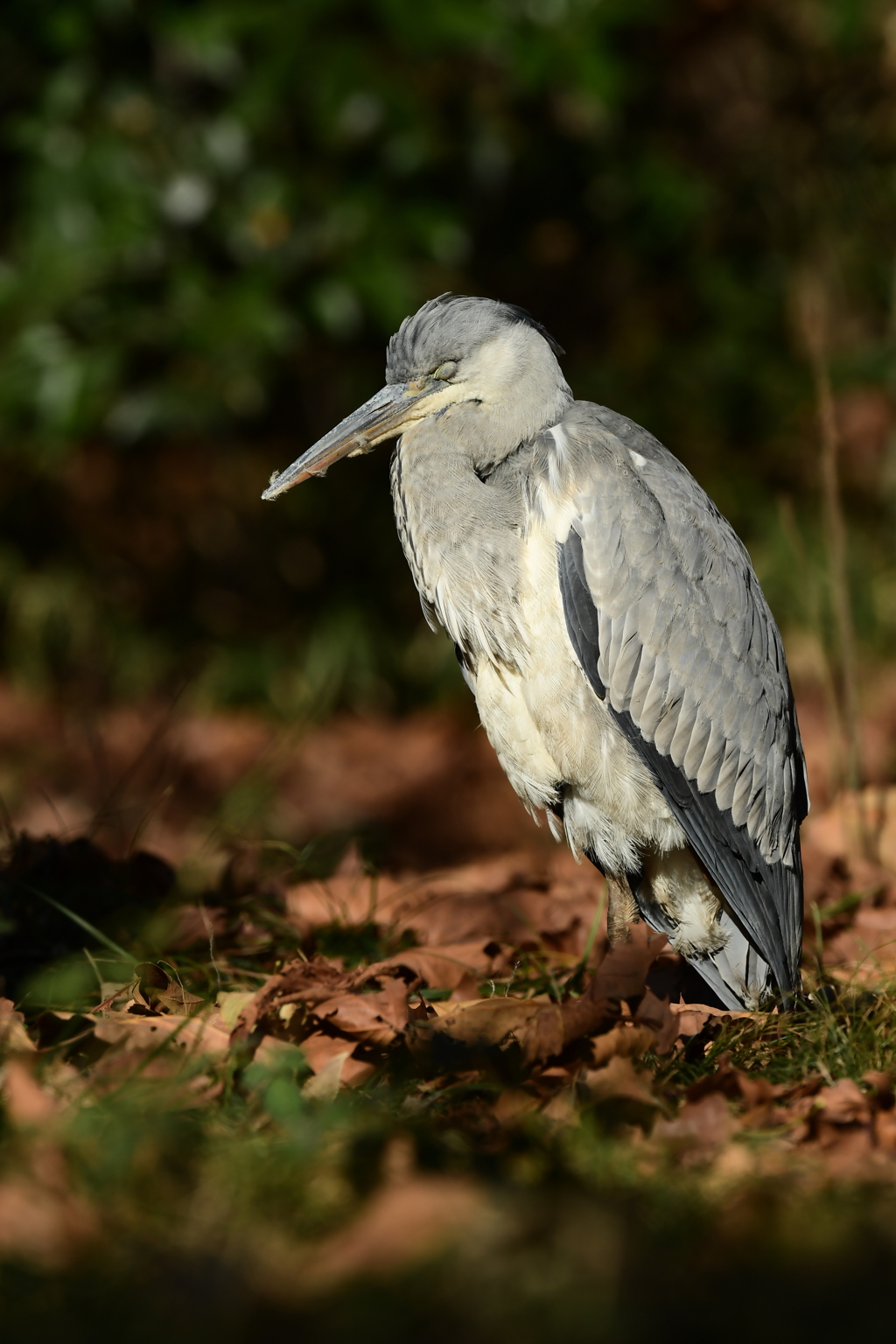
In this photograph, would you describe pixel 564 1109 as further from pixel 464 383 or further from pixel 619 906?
pixel 464 383

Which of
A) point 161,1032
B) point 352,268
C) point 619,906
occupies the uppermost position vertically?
point 352,268

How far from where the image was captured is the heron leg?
3232 millimetres

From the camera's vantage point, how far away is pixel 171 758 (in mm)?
6074

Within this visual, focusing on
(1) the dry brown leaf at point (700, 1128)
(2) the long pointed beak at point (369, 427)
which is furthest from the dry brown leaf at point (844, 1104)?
(2) the long pointed beak at point (369, 427)

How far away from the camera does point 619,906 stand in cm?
325

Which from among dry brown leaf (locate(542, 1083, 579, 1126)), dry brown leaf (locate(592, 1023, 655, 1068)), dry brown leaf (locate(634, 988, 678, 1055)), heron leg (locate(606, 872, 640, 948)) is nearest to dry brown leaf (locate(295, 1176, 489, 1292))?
dry brown leaf (locate(542, 1083, 579, 1126))

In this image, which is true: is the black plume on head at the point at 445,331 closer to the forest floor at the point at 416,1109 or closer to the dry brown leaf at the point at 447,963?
the forest floor at the point at 416,1109

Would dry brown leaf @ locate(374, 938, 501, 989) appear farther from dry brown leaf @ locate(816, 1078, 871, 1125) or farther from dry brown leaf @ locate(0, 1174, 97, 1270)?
dry brown leaf @ locate(0, 1174, 97, 1270)

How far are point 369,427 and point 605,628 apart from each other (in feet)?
2.83

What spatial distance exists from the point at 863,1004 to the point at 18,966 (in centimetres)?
194

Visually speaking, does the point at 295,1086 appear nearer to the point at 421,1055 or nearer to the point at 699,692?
the point at 421,1055

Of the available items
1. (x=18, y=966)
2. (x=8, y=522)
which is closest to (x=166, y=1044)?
(x=18, y=966)

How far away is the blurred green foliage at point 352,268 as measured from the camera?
16.9 feet

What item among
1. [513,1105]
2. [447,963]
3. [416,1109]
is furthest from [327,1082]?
[447,963]
